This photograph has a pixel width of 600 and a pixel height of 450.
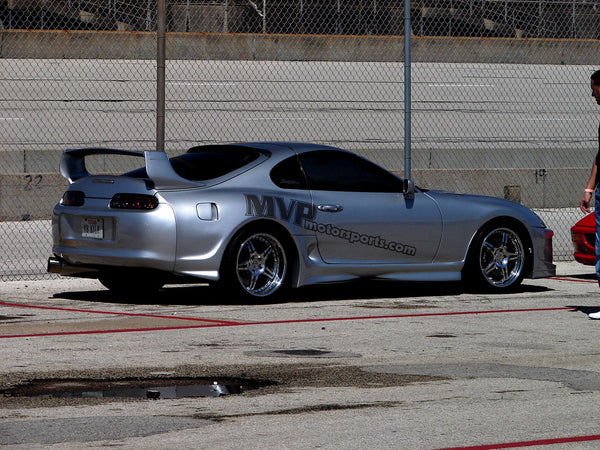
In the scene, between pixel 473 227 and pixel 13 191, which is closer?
pixel 473 227

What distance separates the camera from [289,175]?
1021cm

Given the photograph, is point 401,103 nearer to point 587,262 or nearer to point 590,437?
point 587,262

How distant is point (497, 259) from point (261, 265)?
2.38 m

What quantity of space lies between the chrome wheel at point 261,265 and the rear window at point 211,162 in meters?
0.63

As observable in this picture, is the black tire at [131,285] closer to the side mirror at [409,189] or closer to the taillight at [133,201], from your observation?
the taillight at [133,201]

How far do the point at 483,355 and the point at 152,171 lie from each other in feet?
10.8

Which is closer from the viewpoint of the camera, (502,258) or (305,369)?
(305,369)

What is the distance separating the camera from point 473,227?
35.4ft

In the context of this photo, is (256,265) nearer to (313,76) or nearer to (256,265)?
(256,265)

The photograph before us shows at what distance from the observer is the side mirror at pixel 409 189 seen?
413 inches

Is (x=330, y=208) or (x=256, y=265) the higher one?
(x=330, y=208)

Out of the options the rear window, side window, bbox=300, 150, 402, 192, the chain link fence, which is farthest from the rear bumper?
the chain link fence

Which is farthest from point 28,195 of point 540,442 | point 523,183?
point 540,442

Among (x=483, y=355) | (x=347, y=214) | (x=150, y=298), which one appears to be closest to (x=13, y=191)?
(x=150, y=298)
